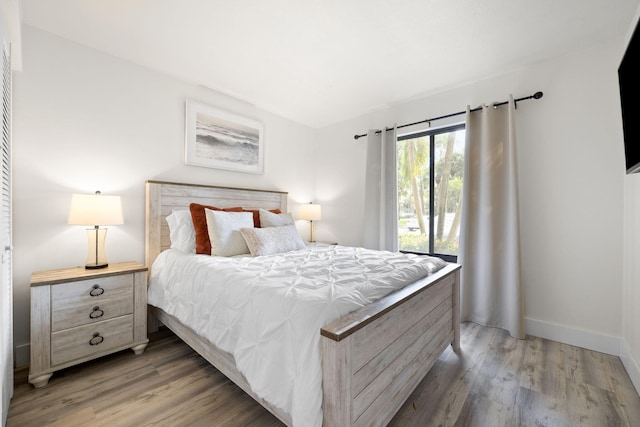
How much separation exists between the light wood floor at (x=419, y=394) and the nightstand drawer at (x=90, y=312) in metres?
0.35

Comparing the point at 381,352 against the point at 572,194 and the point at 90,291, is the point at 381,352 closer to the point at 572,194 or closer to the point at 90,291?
the point at 90,291

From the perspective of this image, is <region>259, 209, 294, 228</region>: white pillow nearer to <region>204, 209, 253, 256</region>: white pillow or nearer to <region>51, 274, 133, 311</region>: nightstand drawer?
<region>204, 209, 253, 256</region>: white pillow

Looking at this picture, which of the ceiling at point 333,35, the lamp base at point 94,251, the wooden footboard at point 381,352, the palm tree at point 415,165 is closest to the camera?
the wooden footboard at point 381,352

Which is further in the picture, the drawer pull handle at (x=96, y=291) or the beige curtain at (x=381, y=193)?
the beige curtain at (x=381, y=193)

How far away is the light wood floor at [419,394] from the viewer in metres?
1.49

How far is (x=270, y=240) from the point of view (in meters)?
2.49

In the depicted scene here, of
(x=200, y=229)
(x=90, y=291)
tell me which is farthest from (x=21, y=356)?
(x=200, y=229)

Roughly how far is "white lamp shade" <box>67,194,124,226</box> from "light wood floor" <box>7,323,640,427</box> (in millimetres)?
1055

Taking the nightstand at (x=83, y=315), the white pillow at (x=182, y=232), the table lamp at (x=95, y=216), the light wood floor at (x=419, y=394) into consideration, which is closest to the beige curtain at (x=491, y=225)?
the light wood floor at (x=419, y=394)

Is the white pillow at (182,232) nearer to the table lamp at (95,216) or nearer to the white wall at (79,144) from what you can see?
the white wall at (79,144)

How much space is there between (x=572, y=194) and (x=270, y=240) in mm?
2678

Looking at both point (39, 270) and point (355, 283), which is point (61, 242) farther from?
point (355, 283)

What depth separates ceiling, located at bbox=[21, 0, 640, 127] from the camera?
187 centimetres

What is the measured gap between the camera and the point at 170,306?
6.91 feet
